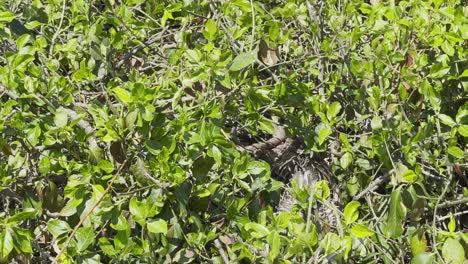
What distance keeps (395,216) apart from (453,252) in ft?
0.74

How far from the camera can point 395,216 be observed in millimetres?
2064

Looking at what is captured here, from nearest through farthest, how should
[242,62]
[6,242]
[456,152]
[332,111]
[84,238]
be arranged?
[6,242] < [84,238] < [242,62] < [456,152] < [332,111]

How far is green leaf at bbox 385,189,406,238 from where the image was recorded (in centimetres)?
206

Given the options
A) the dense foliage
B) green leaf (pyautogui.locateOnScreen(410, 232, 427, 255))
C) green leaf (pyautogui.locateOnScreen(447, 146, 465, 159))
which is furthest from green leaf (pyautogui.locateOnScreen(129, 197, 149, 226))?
green leaf (pyautogui.locateOnScreen(447, 146, 465, 159))

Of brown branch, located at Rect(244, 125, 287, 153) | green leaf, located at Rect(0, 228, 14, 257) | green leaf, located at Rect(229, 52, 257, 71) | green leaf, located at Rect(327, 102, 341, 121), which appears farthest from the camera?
A: brown branch, located at Rect(244, 125, 287, 153)

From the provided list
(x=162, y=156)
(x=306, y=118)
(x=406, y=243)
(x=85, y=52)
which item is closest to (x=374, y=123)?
(x=306, y=118)

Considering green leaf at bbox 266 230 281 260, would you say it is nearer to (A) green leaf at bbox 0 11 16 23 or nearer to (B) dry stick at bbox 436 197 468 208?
(B) dry stick at bbox 436 197 468 208

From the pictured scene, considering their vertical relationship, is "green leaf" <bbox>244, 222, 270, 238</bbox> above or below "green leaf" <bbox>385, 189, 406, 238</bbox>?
above

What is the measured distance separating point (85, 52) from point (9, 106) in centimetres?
46

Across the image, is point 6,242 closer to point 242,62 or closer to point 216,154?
point 216,154

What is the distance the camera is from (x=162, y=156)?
1.94 m

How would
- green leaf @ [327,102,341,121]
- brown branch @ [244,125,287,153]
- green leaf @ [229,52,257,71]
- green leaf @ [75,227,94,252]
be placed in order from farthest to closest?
brown branch @ [244,125,287,153] → green leaf @ [327,102,341,121] → green leaf @ [229,52,257,71] → green leaf @ [75,227,94,252]

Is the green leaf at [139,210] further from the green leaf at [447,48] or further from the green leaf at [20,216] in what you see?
the green leaf at [447,48]

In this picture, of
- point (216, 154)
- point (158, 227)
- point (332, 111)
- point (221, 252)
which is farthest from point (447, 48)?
point (158, 227)
